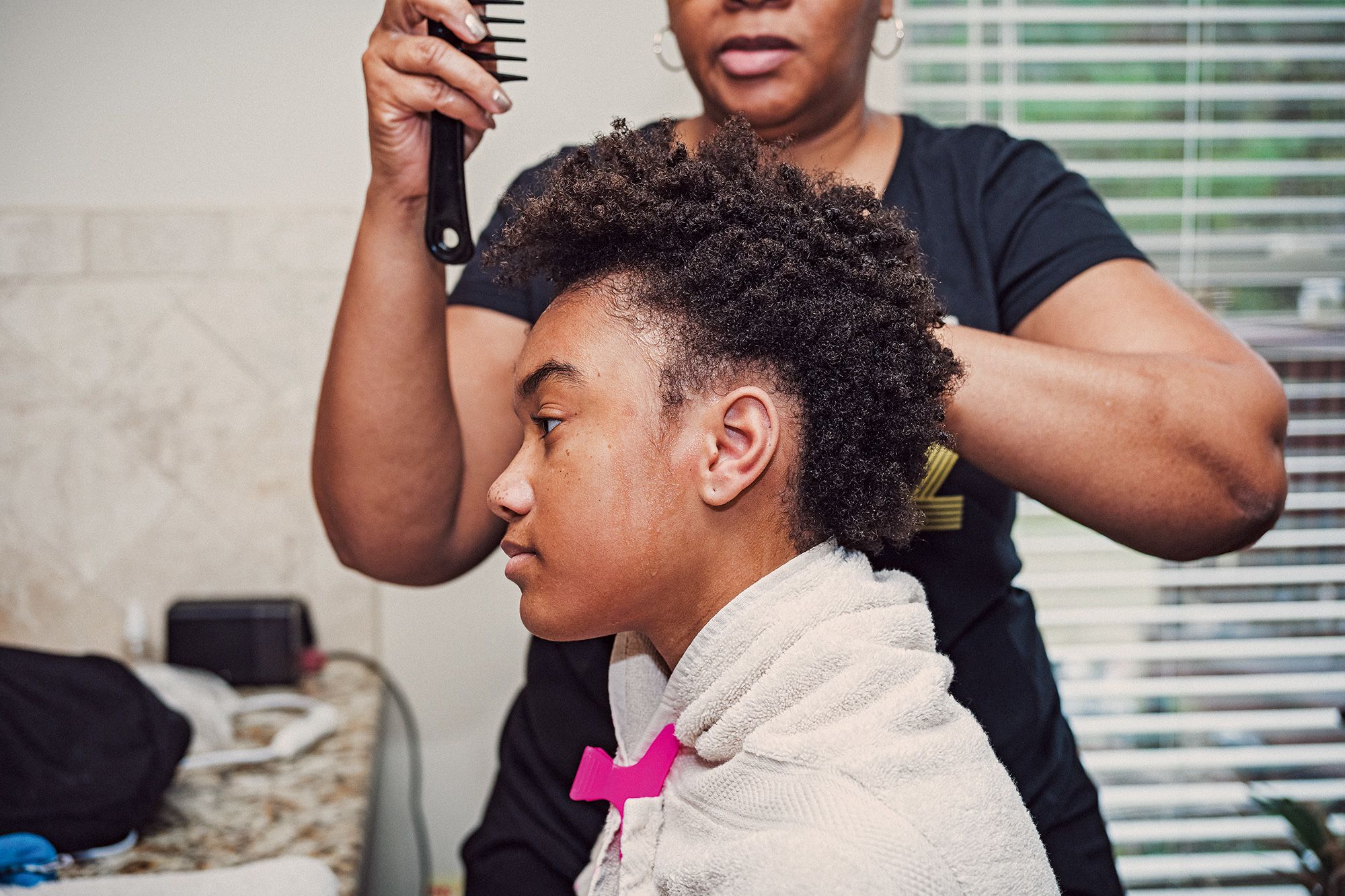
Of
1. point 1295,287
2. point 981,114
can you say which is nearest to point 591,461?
point 981,114

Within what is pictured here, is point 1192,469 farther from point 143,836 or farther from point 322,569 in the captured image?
point 322,569

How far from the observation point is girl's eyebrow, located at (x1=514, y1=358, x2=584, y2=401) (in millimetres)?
769

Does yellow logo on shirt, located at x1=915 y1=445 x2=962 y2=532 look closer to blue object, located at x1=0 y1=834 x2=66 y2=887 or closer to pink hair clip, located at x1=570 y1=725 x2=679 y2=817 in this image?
pink hair clip, located at x1=570 y1=725 x2=679 y2=817

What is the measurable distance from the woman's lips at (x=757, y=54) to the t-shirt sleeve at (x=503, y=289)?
20 cm

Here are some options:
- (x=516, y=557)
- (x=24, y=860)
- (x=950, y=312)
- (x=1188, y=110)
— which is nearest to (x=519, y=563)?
(x=516, y=557)

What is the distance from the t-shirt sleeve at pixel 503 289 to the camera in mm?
1023

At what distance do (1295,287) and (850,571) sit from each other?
5.16 ft

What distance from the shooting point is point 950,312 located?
38.3 inches

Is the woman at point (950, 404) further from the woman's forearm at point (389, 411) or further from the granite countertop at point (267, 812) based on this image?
the granite countertop at point (267, 812)

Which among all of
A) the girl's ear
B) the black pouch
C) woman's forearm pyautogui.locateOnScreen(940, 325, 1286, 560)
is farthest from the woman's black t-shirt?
the black pouch

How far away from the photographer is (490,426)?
107 centimetres

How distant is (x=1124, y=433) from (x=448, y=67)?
1.95 ft

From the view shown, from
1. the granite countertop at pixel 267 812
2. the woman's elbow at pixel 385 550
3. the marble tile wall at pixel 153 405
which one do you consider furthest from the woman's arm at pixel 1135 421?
the marble tile wall at pixel 153 405

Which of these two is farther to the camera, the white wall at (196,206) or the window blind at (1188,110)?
the window blind at (1188,110)
